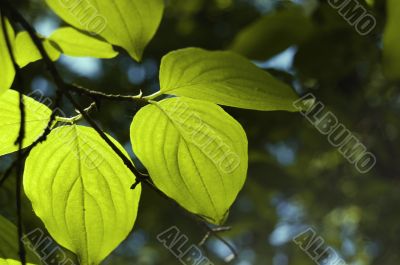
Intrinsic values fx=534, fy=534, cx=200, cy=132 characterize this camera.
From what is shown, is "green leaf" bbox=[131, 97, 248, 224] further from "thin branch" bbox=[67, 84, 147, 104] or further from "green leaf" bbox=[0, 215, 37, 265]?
"green leaf" bbox=[0, 215, 37, 265]

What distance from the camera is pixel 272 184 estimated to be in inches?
70.1

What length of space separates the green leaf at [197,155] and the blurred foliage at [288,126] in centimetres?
25

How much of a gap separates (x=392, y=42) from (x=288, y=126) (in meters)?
0.86

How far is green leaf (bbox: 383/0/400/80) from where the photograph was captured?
2.04 feet

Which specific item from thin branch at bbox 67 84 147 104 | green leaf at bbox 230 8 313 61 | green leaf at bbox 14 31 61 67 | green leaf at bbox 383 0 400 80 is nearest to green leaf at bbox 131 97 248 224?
thin branch at bbox 67 84 147 104

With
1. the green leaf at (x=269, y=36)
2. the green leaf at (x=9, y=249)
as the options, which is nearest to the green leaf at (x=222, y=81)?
the green leaf at (x=9, y=249)

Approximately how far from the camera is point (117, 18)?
0.55 meters

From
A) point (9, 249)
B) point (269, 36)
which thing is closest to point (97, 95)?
point (9, 249)

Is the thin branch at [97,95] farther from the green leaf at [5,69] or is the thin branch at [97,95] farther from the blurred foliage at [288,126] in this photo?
the blurred foliage at [288,126]

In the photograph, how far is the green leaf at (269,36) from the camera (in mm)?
951

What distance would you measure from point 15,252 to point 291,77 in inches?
24.7

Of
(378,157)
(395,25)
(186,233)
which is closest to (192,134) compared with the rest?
(395,25)

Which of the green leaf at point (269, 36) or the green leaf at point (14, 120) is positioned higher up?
the green leaf at point (269, 36)

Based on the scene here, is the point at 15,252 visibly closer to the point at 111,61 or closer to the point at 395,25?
the point at 395,25
